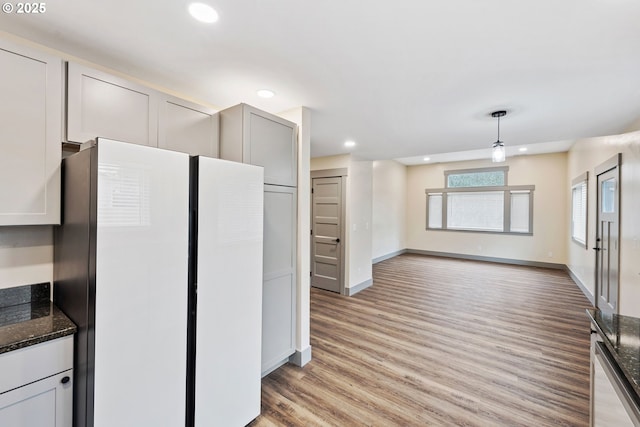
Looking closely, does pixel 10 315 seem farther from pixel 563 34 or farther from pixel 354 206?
pixel 354 206

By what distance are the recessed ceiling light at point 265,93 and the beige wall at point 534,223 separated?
276 inches

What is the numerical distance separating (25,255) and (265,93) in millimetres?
1981

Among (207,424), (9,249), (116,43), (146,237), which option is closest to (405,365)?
(207,424)

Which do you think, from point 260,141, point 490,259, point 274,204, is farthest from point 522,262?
point 260,141

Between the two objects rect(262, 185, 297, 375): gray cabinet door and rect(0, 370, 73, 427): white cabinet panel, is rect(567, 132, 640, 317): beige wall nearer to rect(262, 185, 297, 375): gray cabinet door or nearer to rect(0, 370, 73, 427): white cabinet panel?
rect(262, 185, 297, 375): gray cabinet door

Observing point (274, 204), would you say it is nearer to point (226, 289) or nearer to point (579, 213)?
point (226, 289)

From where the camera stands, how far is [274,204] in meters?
2.42

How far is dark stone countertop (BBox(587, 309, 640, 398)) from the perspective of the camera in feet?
3.35

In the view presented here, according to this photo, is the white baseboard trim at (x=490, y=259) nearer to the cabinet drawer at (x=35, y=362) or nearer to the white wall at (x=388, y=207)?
the white wall at (x=388, y=207)

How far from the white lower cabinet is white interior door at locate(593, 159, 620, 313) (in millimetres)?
5190

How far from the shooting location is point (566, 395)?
7.30 ft

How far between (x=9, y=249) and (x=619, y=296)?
229 inches

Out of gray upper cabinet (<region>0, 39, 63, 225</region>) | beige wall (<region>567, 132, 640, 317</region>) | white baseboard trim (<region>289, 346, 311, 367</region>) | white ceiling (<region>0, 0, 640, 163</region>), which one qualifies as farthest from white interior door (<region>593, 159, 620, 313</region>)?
gray upper cabinet (<region>0, 39, 63, 225</region>)

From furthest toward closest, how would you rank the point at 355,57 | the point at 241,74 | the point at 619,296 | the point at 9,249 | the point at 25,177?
the point at 619,296 → the point at 241,74 → the point at 355,57 → the point at 9,249 → the point at 25,177
